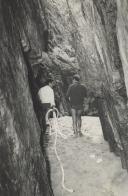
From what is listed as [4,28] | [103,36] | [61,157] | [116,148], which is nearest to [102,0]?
[103,36]

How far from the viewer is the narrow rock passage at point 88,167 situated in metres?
8.62

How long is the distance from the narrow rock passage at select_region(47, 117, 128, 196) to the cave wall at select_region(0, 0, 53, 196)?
1272mm

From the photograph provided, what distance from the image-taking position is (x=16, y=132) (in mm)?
6555

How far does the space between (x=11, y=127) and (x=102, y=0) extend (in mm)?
3655

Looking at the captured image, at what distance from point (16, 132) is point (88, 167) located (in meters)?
3.78

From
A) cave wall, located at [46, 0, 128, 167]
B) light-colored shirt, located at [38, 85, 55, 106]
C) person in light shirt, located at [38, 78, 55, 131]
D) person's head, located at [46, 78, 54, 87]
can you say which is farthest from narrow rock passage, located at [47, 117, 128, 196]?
person's head, located at [46, 78, 54, 87]

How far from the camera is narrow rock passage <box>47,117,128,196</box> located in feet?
28.3

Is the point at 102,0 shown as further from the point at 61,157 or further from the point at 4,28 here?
the point at 61,157

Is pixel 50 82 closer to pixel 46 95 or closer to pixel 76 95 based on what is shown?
pixel 46 95

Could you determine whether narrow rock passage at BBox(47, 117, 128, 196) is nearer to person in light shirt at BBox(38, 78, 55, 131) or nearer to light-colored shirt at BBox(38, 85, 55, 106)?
person in light shirt at BBox(38, 78, 55, 131)

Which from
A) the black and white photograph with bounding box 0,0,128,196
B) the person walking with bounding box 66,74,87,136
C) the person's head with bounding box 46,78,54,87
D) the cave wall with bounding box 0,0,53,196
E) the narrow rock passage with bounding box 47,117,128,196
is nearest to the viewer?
the cave wall with bounding box 0,0,53,196

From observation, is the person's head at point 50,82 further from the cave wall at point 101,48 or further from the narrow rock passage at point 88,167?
the narrow rock passage at point 88,167

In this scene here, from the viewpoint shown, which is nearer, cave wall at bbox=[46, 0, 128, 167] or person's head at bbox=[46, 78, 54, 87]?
cave wall at bbox=[46, 0, 128, 167]

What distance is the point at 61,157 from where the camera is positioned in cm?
1048
